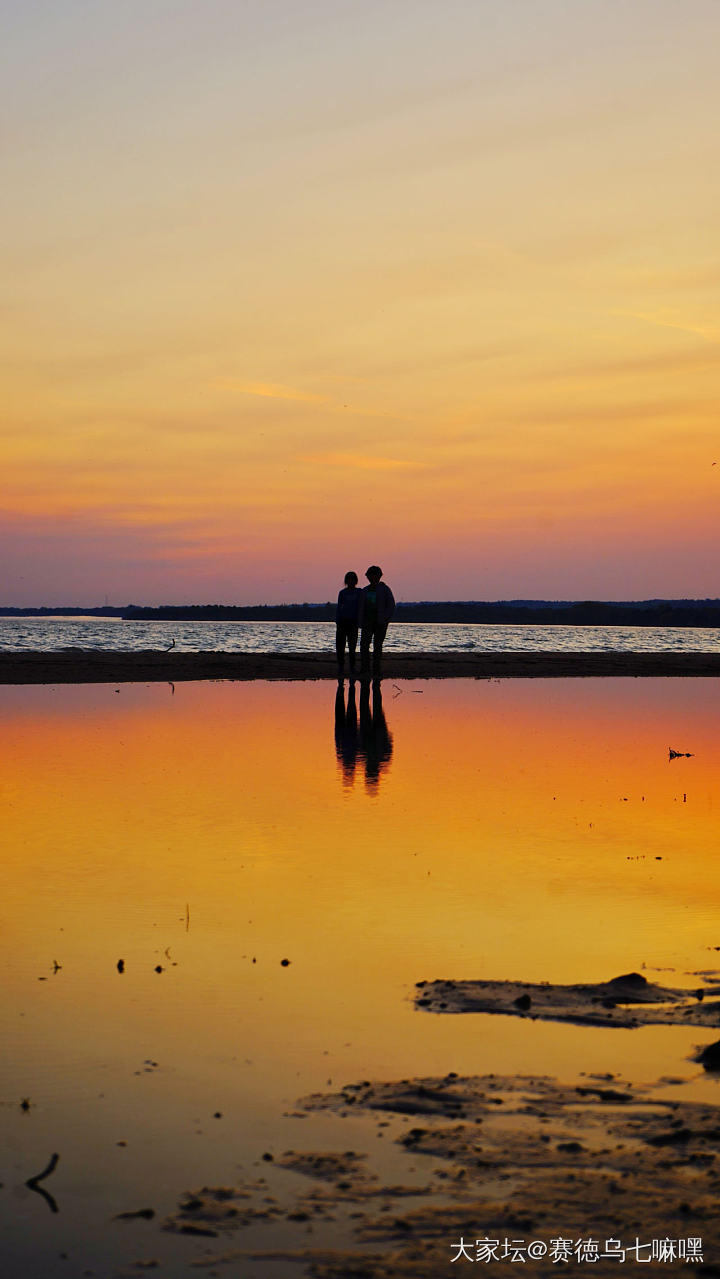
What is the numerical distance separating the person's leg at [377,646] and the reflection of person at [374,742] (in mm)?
3535

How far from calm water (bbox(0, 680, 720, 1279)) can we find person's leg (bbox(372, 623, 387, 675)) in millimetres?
14704

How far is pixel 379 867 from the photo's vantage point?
29.3 feet

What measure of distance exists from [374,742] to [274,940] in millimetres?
10806

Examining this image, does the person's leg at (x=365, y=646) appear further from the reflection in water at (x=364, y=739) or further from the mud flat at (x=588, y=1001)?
the mud flat at (x=588, y=1001)

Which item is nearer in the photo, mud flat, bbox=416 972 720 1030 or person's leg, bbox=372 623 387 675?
mud flat, bbox=416 972 720 1030

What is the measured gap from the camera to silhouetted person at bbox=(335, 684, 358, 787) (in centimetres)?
1460

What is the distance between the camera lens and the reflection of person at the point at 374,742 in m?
14.3

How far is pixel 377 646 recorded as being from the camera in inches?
1236

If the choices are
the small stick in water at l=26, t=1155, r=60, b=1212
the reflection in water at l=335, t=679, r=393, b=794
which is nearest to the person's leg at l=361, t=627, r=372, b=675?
the reflection in water at l=335, t=679, r=393, b=794

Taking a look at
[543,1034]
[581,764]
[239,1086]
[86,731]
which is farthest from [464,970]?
[86,731]

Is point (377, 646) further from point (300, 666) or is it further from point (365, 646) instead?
point (300, 666)

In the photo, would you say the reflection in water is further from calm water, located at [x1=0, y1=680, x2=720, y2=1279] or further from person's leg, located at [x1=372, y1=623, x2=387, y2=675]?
person's leg, located at [x1=372, y1=623, x2=387, y2=675]

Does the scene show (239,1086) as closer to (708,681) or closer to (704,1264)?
(704,1264)

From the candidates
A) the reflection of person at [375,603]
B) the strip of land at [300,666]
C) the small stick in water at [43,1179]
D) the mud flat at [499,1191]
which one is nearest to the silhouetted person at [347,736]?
the reflection of person at [375,603]
